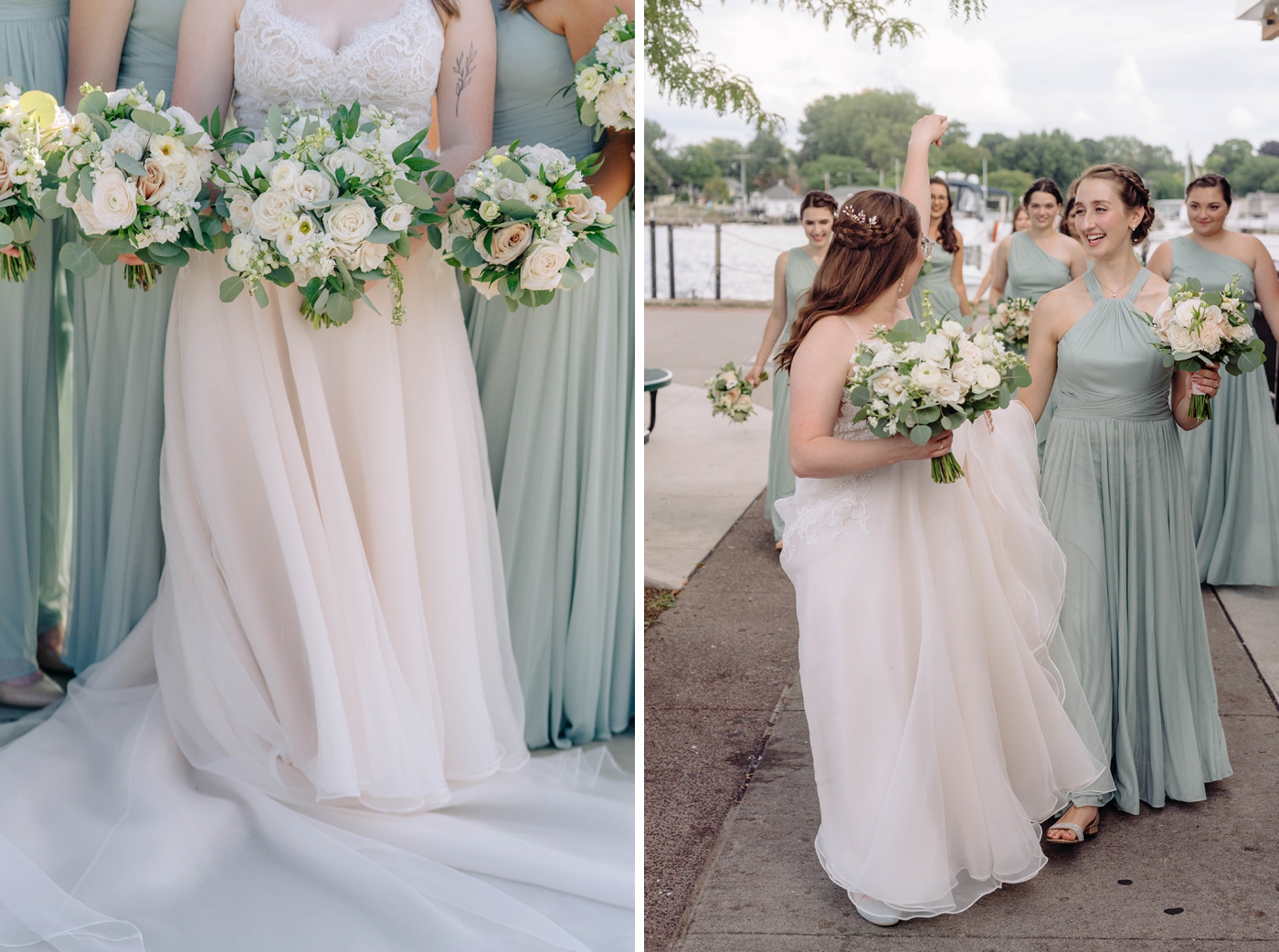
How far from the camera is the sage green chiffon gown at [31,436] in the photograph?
4121mm

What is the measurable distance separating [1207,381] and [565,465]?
2001 millimetres

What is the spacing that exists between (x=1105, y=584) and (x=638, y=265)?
177cm

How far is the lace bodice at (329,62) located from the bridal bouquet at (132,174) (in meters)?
0.26

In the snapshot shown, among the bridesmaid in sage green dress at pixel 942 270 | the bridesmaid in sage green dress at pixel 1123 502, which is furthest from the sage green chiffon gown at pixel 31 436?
the bridesmaid in sage green dress at pixel 942 270

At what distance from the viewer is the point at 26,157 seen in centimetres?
332

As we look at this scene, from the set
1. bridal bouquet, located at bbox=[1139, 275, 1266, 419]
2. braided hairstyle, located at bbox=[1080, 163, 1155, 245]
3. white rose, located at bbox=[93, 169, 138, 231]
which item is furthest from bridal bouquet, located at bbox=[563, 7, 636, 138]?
bridal bouquet, located at bbox=[1139, 275, 1266, 419]

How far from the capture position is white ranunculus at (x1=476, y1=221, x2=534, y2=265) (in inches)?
128

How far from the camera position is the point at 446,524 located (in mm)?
3740

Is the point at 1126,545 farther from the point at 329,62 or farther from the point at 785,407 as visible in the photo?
the point at 785,407

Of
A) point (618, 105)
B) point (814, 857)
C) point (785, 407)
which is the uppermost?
point (618, 105)

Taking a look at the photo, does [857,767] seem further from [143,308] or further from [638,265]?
[143,308]

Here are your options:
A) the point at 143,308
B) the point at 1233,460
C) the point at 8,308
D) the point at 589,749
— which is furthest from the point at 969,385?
the point at 1233,460

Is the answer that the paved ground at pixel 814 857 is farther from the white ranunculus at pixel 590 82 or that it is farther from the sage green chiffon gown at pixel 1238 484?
the white ranunculus at pixel 590 82

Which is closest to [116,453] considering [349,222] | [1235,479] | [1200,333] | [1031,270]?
[349,222]
